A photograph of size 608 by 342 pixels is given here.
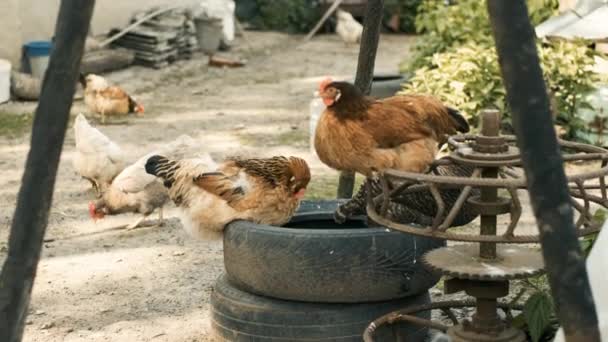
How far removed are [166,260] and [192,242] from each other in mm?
413

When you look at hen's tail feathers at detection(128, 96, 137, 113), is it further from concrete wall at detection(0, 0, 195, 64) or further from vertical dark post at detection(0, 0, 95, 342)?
vertical dark post at detection(0, 0, 95, 342)

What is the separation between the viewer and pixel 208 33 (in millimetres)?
15344

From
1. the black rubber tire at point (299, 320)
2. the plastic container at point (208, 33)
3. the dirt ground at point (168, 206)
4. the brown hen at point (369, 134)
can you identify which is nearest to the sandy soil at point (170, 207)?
the dirt ground at point (168, 206)

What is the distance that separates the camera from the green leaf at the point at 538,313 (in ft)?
14.0

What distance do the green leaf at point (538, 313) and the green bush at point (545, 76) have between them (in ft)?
15.9

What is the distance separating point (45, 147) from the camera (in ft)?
8.44

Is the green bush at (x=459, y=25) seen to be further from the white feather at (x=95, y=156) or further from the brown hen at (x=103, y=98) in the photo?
the white feather at (x=95, y=156)

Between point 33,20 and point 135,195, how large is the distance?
6006 mm

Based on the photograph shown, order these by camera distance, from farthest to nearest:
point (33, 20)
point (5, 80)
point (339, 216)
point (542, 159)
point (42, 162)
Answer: point (33, 20), point (5, 80), point (339, 216), point (42, 162), point (542, 159)

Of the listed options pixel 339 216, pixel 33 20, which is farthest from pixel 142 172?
pixel 33 20

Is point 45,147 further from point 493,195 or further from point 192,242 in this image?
point 192,242

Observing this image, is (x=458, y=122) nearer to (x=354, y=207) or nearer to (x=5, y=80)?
(x=354, y=207)

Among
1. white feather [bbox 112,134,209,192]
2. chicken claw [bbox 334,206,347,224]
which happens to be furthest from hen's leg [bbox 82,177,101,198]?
chicken claw [bbox 334,206,347,224]

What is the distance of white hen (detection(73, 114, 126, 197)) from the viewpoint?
782 cm
